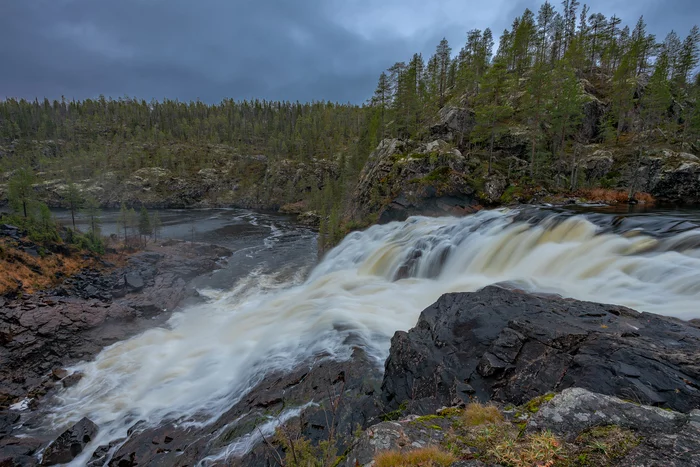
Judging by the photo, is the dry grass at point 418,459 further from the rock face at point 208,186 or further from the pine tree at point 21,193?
the rock face at point 208,186

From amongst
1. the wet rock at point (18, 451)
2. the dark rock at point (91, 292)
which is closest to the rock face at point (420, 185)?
the dark rock at point (91, 292)

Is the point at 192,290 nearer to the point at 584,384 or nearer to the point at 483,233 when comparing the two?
the point at 483,233

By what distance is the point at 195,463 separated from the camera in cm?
788

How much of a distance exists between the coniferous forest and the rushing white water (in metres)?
14.7

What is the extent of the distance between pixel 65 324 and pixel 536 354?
23.7m

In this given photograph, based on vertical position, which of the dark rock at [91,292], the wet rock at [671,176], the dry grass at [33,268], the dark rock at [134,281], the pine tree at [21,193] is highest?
the wet rock at [671,176]

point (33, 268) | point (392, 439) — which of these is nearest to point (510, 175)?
point (392, 439)

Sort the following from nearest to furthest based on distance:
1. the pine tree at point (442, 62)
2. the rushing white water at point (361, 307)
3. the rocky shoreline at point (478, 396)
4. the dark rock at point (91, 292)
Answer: the rocky shoreline at point (478, 396) → the rushing white water at point (361, 307) → the dark rock at point (91, 292) → the pine tree at point (442, 62)

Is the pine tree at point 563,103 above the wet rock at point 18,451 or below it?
above

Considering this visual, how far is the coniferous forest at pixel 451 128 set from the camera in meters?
33.1

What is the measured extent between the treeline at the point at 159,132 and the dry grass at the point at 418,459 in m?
106

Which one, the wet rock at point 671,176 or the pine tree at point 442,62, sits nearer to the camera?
the wet rock at point 671,176

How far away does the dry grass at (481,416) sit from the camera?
4.36 meters

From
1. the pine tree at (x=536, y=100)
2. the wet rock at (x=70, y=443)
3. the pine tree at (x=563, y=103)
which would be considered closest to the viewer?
the wet rock at (x=70, y=443)
